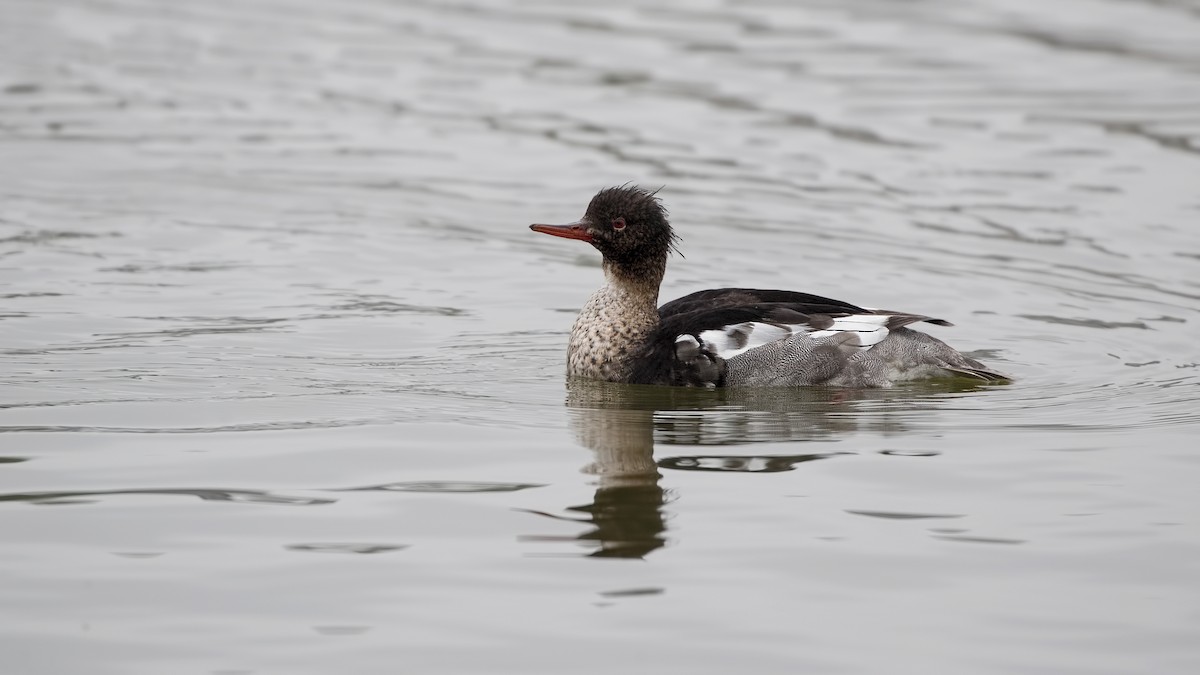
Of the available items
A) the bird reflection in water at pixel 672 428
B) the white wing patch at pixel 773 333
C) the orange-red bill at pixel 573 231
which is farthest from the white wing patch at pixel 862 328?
the orange-red bill at pixel 573 231

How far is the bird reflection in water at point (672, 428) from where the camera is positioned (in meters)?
7.66

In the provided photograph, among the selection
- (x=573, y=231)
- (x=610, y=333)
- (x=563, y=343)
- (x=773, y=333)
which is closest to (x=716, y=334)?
(x=773, y=333)

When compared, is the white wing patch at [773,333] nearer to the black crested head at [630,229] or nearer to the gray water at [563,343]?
the gray water at [563,343]

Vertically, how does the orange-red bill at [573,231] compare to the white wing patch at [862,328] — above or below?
above

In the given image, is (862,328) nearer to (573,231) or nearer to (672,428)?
(672,428)

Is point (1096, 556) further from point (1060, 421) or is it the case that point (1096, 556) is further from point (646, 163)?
point (646, 163)

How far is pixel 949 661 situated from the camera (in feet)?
20.3

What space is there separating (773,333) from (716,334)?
344mm

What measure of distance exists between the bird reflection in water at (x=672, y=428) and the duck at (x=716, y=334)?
104 mm

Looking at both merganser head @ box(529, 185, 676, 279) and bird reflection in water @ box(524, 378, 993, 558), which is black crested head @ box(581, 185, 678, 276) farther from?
bird reflection in water @ box(524, 378, 993, 558)

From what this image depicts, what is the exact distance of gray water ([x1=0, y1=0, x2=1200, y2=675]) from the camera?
6.58m

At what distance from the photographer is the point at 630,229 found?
428 inches

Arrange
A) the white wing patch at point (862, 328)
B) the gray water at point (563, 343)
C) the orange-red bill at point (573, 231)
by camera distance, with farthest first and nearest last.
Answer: the orange-red bill at point (573, 231) < the white wing patch at point (862, 328) < the gray water at point (563, 343)

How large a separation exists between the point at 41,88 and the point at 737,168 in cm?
811
